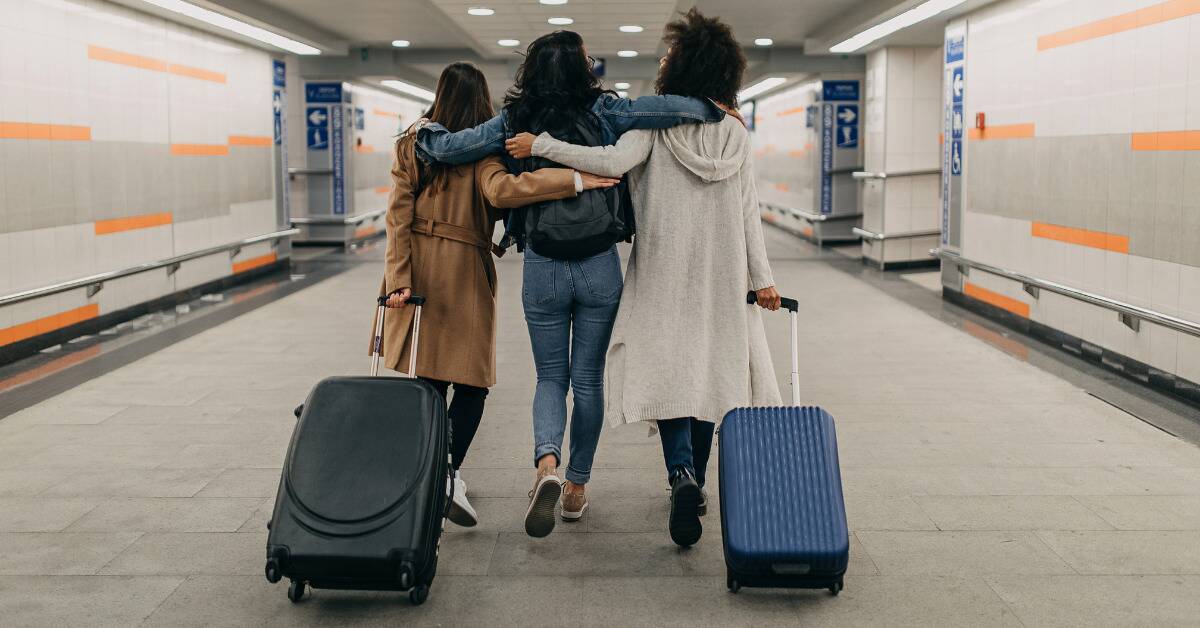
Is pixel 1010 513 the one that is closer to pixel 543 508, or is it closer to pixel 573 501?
pixel 573 501

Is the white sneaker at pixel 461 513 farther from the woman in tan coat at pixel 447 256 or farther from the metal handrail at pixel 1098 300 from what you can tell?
the metal handrail at pixel 1098 300

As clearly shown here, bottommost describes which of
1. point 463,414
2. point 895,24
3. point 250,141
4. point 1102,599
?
point 1102,599

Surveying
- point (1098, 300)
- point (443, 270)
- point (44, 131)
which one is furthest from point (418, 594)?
point (44, 131)

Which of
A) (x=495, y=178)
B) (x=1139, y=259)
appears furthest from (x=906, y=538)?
(x=1139, y=259)

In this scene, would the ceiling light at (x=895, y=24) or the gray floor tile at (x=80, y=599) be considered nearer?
the gray floor tile at (x=80, y=599)

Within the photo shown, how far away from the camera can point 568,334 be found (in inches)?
141

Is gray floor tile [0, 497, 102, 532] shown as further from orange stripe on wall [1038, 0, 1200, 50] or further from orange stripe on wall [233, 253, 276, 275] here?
orange stripe on wall [233, 253, 276, 275]

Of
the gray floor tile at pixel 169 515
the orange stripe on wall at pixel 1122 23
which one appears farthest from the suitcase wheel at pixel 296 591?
the orange stripe on wall at pixel 1122 23

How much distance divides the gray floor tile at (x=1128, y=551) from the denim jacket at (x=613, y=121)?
171 cm

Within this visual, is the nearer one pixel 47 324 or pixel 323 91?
pixel 47 324

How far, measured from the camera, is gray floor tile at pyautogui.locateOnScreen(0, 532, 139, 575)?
11.2 feet

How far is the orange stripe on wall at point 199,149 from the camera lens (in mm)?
10397

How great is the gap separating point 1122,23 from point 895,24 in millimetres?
4539

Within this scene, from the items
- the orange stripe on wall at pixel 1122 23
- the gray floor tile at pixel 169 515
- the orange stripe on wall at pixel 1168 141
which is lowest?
the gray floor tile at pixel 169 515
